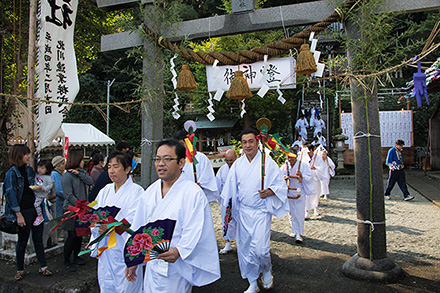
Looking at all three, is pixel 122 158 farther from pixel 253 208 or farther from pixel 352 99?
pixel 352 99

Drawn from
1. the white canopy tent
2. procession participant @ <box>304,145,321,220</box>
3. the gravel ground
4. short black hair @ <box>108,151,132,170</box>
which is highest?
the white canopy tent

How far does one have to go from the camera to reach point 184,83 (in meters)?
4.95

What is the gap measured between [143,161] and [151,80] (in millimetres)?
1395

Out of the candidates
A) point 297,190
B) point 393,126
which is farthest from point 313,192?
point 393,126

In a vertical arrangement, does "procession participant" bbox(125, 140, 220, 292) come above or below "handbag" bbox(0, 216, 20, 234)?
above

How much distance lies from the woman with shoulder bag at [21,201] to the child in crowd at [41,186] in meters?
0.10

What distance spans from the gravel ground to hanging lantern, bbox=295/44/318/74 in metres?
2.73

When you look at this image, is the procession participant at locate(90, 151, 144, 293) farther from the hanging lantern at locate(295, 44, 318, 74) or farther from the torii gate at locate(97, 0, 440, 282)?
the hanging lantern at locate(295, 44, 318, 74)

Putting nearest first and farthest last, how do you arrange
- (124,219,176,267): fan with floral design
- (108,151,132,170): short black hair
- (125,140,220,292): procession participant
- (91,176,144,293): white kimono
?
(124,219,176,267): fan with floral design → (125,140,220,292): procession participant → (91,176,144,293): white kimono → (108,151,132,170): short black hair

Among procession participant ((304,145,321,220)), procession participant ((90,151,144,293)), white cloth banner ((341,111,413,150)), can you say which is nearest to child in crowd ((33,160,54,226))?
procession participant ((90,151,144,293))

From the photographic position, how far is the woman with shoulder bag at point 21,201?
168 inches

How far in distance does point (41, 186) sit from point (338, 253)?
15.7 feet

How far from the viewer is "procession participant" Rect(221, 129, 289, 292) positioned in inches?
158

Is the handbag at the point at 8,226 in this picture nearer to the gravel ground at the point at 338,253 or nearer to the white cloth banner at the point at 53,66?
the white cloth banner at the point at 53,66
